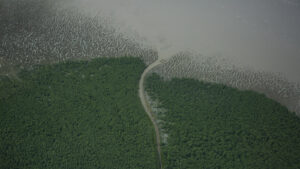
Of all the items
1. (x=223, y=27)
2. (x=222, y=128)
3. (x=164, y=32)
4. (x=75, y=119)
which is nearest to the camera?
(x=75, y=119)

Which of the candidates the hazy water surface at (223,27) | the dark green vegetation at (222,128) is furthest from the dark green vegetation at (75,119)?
the hazy water surface at (223,27)

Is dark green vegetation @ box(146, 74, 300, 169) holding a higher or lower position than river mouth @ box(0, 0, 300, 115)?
lower

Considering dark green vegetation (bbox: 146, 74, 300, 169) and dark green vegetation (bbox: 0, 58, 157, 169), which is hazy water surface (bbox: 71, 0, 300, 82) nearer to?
dark green vegetation (bbox: 146, 74, 300, 169)

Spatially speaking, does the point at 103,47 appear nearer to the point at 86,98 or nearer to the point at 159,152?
the point at 86,98

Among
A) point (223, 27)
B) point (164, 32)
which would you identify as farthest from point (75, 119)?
point (223, 27)

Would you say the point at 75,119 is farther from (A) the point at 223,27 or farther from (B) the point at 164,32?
(A) the point at 223,27

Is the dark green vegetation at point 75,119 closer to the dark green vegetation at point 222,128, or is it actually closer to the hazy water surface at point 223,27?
the dark green vegetation at point 222,128

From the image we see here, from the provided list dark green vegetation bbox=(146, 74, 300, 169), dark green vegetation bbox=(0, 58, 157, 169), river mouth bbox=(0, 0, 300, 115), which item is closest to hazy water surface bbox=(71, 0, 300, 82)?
river mouth bbox=(0, 0, 300, 115)
